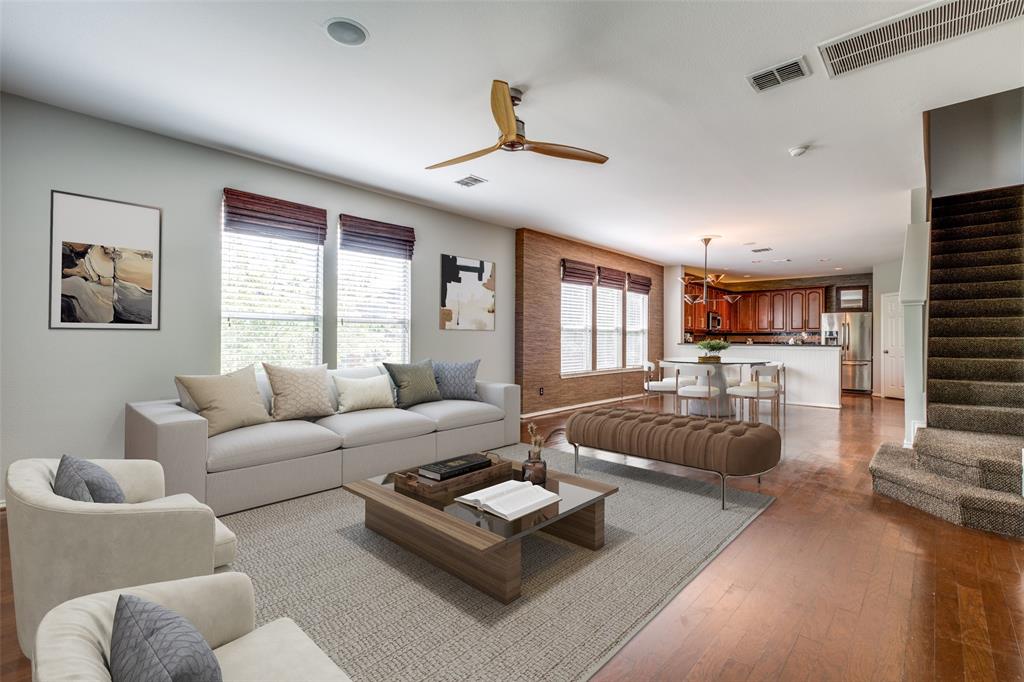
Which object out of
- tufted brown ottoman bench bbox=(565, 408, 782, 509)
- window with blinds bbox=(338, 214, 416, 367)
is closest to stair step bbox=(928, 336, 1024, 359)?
tufted brown ottoman bench bbox=(565, 408, 782, 509)

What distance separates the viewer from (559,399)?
7453 millimetres

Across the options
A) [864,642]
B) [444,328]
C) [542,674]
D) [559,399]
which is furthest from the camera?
[559,399]

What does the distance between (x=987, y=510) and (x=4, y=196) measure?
6515 millimetres

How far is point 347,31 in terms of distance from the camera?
2.50 m

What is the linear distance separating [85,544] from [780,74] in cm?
→ 386

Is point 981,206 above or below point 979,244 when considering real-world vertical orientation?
above

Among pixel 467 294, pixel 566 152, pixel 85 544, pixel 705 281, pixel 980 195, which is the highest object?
pixel 980 195

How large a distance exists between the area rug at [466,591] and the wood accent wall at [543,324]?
370 cm

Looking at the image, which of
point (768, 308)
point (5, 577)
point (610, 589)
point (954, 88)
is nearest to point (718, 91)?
point (954, 88)

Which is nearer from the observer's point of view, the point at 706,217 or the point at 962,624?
the point at 962,624

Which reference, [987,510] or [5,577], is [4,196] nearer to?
[5,577]

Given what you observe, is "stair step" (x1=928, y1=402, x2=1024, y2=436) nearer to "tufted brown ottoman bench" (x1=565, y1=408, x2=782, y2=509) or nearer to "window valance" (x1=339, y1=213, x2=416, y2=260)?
"tufted brown ottoman bench" (x1=565, y1=408, x2=782, y2=509)

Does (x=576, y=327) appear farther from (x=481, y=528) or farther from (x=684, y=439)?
(x=481, y=528)

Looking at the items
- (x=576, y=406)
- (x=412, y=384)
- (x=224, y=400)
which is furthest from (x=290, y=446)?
(x=576, y=406)
